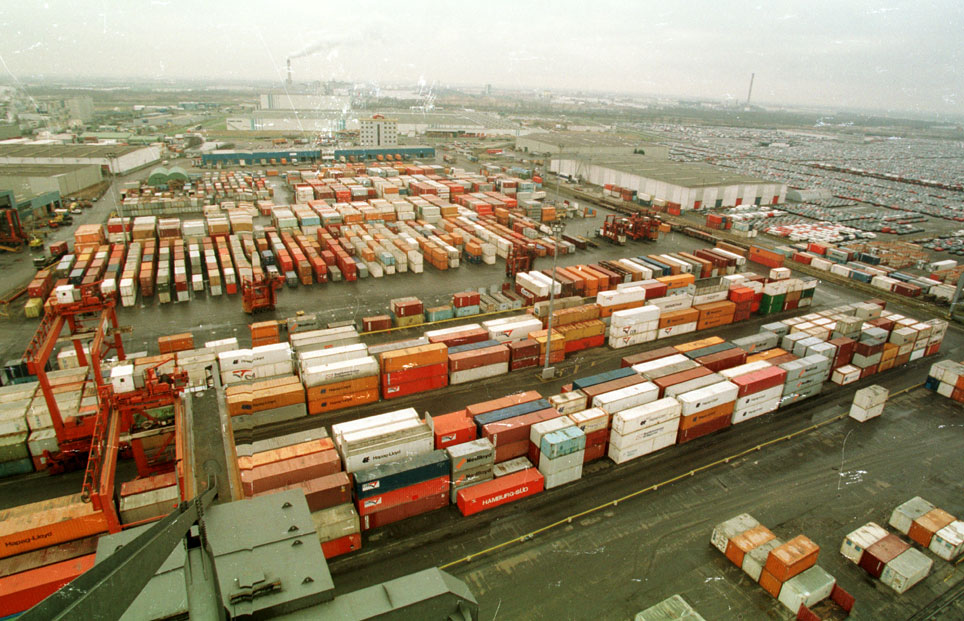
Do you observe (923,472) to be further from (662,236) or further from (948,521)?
(662,236)

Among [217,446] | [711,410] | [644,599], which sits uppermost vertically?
[217,446]

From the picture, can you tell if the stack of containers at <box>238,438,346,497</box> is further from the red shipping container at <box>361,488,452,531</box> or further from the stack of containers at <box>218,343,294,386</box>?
the stack of containers at <box>218,343,294,386</box>

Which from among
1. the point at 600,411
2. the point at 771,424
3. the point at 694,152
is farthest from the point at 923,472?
the point at 694,152

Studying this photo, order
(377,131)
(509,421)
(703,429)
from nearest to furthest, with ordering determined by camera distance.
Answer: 1. (509,421)
2. (703,429)
3. (377,131)

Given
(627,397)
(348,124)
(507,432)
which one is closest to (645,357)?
(627,397)

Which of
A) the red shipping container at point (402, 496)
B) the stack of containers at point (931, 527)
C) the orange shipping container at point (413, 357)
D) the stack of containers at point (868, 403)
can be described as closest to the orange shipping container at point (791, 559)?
the stack of containers at point (931, 527)

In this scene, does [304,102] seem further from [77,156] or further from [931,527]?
[931,527]

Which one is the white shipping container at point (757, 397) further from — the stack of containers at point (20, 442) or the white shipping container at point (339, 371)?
the stack of containers at point (20, 442)
